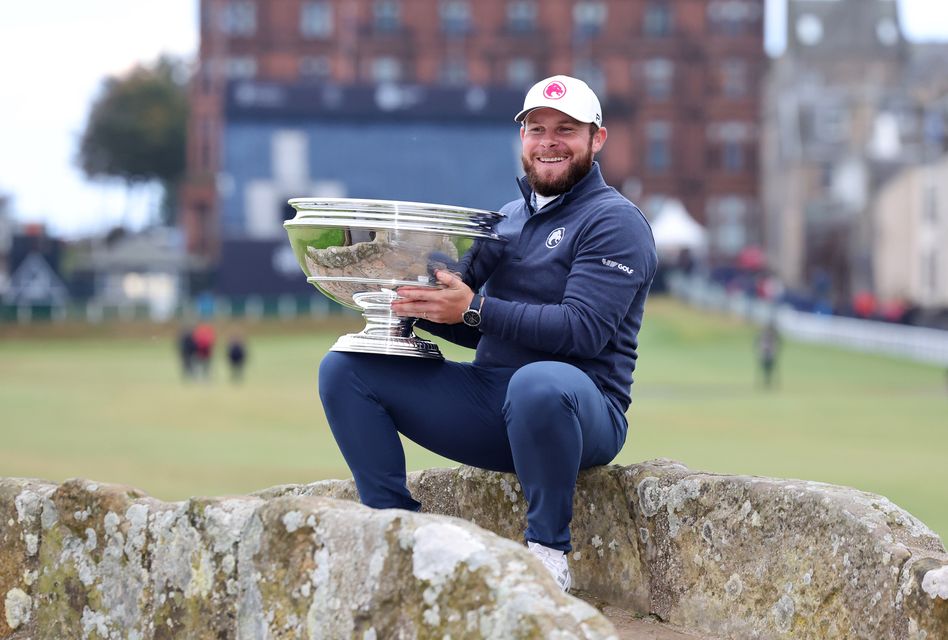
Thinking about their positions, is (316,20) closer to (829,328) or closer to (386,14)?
(386,14)

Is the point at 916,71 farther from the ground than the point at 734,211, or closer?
farther from the ground

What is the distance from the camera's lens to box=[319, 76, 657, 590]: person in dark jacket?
176 inches

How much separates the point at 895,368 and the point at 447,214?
38487 mm

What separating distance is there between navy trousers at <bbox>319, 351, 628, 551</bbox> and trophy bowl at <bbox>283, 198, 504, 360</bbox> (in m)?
0.08

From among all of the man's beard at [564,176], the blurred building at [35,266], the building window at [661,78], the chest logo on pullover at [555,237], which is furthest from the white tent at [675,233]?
the chest logo on pullover at [555,237]

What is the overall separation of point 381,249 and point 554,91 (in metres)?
0.77

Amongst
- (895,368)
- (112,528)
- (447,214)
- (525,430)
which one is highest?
(447,214)

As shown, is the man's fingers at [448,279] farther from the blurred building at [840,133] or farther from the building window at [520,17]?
the building window at [520,17]

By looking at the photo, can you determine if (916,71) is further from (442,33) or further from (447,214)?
(447,214)

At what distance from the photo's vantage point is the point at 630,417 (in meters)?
26.2

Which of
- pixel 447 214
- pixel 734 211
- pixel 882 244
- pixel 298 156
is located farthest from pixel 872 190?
pixel 447 214

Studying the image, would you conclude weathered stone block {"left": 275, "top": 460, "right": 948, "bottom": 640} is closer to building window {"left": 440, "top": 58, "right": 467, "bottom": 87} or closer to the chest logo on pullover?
the chest logo on pullover

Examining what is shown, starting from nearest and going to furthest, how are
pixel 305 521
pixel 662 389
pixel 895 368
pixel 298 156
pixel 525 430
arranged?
pixel 305 521, pixel 525 430, pixel 662 389, pixel 895 368, pixel 298 156

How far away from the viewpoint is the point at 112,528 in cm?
436
